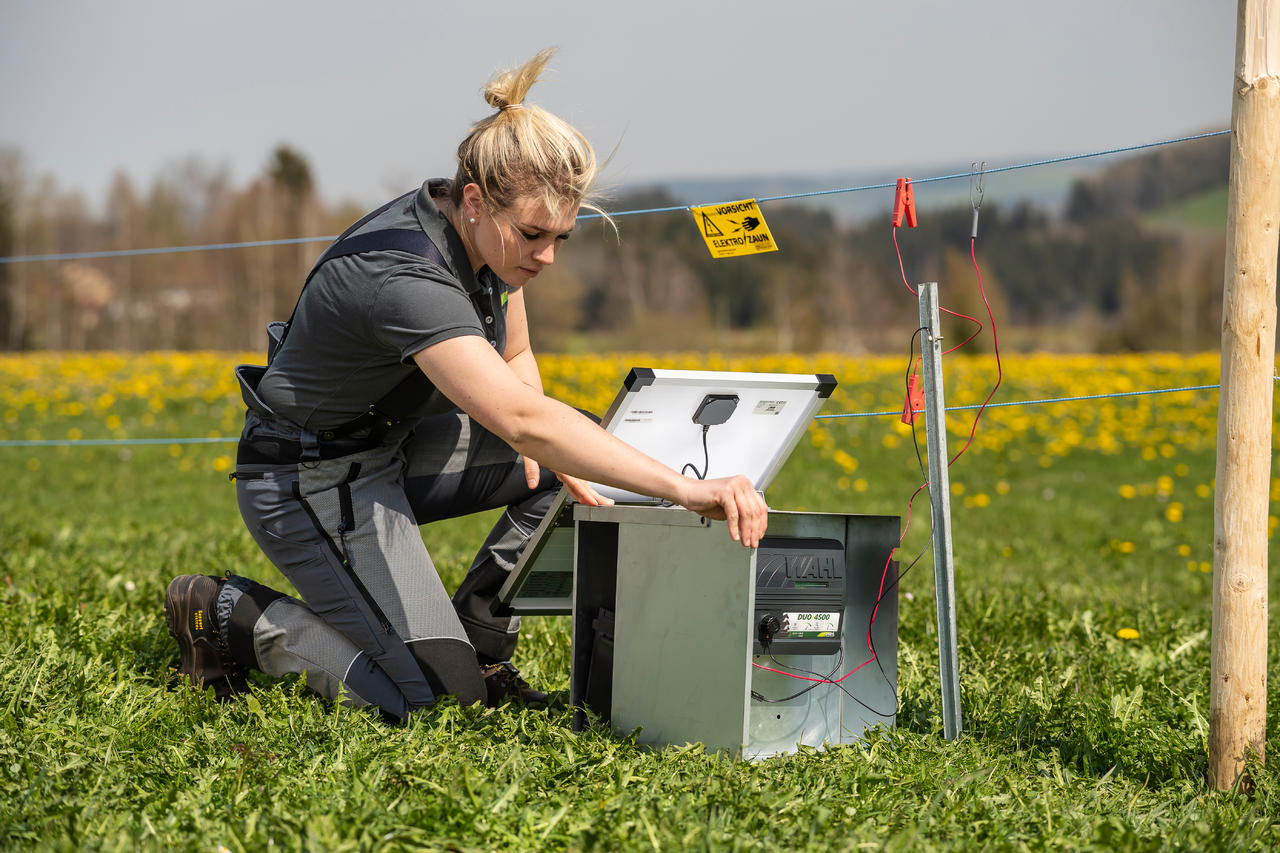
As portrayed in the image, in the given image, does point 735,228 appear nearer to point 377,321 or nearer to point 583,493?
point 583,493

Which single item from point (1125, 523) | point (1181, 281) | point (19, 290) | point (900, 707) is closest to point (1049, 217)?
point (1181, 281)

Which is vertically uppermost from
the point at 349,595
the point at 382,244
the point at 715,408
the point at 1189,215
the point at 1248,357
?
the point at 1189,215

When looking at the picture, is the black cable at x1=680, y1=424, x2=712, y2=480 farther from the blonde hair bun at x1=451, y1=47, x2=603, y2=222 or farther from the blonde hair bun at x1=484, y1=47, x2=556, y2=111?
the blonde hair bun at x1=484, y1=47, x2=556, y2=111

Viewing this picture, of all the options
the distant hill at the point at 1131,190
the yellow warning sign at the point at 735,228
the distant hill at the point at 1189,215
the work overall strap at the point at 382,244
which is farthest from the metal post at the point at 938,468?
the distant hill at the point at 1131,190

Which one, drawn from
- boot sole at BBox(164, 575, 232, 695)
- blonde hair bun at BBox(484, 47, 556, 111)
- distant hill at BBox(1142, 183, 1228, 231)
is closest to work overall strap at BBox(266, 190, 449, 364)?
blonde hair bun at BBox(484, 47, 556, 111)

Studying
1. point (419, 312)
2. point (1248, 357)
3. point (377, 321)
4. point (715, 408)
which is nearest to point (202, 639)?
point (377, 321)

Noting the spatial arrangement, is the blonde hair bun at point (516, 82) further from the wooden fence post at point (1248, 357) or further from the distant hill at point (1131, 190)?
the distant hill at point (1131, 190)

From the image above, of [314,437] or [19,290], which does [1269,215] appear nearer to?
[314,437]

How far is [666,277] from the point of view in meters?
59.5

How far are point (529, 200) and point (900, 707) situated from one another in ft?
6.30

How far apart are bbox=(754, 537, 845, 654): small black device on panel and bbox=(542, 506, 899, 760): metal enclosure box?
4 cm

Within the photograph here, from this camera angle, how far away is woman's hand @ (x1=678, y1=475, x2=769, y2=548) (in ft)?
8.50

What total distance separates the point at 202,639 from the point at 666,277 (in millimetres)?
56624

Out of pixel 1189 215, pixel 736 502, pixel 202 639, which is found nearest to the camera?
pixel 736 502
